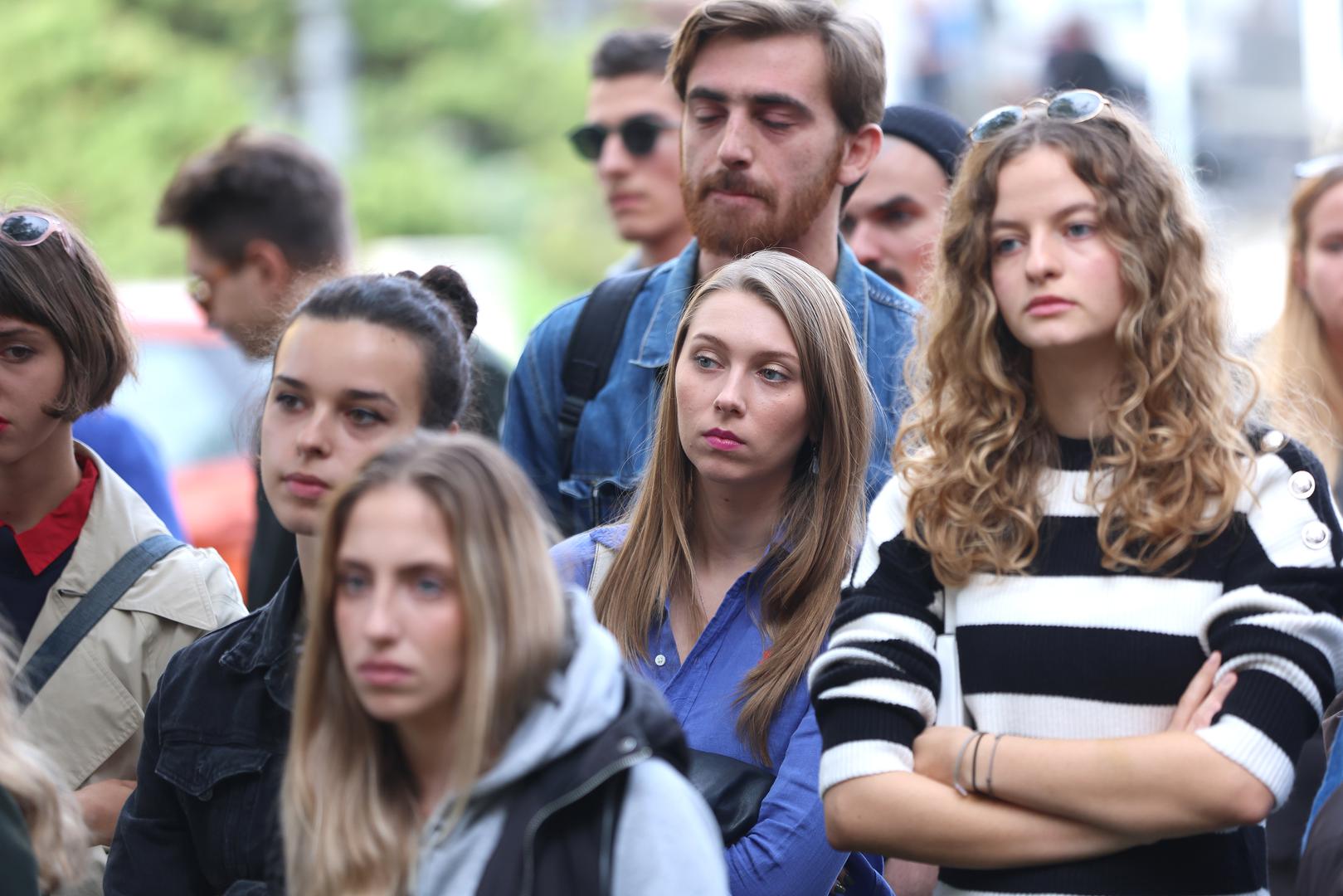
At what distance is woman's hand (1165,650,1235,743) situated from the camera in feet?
9.04

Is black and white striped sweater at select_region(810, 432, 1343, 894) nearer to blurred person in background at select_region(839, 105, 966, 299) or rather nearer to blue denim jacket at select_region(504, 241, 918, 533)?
blue denim jacket at select_region(504, 241, 918, 533)

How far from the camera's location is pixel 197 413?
8289 millimetres

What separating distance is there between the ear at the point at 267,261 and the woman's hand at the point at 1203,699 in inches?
148

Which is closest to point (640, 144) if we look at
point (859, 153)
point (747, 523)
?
point (859, 153)

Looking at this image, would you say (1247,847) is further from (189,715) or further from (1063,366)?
(189,715)

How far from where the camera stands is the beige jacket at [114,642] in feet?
11.8

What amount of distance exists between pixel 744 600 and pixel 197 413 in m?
5.42

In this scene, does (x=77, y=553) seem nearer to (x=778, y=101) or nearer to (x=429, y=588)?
(x=429, y=588)

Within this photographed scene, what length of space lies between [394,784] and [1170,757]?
122cm

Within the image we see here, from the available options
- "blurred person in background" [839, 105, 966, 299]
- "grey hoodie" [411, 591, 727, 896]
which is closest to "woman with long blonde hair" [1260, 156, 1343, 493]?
"blurred person in background" [839, 105, 966, 299]

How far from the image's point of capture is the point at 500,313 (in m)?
16.3

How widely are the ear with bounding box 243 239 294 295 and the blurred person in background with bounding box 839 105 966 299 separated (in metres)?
1.92

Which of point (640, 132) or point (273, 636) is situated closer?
point (273, 636)

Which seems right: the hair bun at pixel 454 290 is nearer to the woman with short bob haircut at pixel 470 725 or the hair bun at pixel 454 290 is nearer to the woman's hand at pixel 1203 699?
the woman with short bob haircut at pixel 470 725
